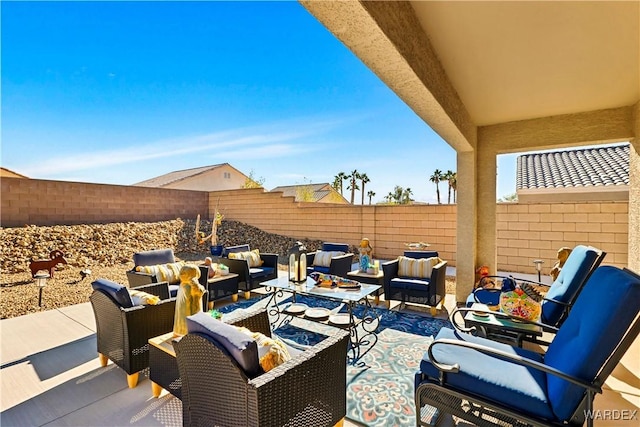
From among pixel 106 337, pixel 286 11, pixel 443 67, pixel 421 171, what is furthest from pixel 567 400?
pixel 421 171

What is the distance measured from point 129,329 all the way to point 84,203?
9226 mm

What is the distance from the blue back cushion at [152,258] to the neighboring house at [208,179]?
48.5ft

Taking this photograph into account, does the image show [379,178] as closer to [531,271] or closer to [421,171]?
[421,171]

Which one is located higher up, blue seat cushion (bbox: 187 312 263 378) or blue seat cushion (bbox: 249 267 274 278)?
blue seat cushion (bbox: 187 312 263 378)

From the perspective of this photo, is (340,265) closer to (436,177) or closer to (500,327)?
(500,327)

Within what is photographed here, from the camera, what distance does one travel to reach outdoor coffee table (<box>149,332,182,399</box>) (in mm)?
2072

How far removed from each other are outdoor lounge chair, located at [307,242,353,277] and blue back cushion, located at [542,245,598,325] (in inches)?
117

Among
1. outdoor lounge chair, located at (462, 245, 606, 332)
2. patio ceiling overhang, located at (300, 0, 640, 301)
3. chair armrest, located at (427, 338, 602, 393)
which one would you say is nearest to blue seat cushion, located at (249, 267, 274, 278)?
patio ceiling overhang, located at (300, 0, 640, 301)

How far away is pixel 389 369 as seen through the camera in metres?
2.68

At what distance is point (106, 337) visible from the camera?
2656 millimetres

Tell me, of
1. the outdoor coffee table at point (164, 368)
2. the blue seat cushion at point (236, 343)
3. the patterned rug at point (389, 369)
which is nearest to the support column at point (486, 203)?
the patterned rug at point (389, 369)

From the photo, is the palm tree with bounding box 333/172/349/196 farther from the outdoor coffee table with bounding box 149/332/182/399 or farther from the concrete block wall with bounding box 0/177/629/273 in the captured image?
the outdoor coffee table with bounding box 149/332/182/399

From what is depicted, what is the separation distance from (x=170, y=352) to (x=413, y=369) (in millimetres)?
2068

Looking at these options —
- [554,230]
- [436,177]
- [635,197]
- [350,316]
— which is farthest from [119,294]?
[436,177]
